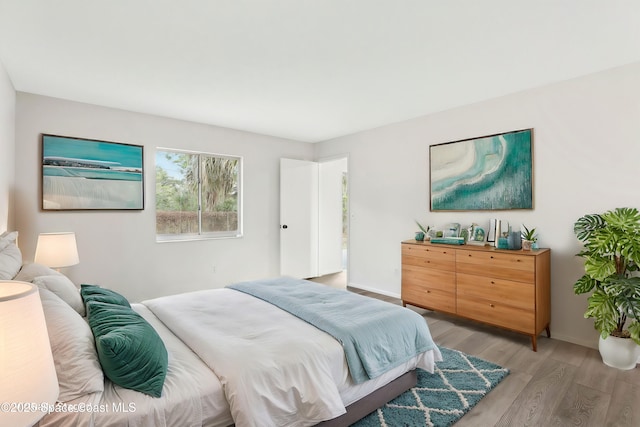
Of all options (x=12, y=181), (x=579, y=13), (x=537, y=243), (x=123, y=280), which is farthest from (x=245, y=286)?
(x=579, y=13)

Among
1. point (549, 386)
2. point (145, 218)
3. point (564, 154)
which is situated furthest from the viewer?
point (145, 218)

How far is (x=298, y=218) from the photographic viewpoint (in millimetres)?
5547

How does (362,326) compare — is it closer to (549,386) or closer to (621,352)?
(549,386)

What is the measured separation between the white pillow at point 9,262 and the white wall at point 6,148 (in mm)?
652

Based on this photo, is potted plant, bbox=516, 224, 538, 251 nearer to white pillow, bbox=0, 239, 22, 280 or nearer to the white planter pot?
the white planter pot

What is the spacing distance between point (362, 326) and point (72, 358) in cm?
147

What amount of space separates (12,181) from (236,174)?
2.55 meters

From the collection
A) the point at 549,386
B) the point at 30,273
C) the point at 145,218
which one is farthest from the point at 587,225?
the point at 145,218

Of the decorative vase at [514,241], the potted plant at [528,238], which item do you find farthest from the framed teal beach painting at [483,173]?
the decorative vase at [514,241]

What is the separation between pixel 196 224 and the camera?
4676mm

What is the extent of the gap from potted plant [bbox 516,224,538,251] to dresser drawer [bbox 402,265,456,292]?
728mm

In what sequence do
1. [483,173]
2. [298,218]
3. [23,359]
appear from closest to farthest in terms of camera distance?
[23,359] < [483,173] < [298,218]

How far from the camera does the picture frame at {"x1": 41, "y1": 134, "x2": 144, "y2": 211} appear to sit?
347 cm

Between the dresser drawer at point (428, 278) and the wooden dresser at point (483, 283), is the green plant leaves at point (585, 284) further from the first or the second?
the dresser drawer at point (428, 278)
